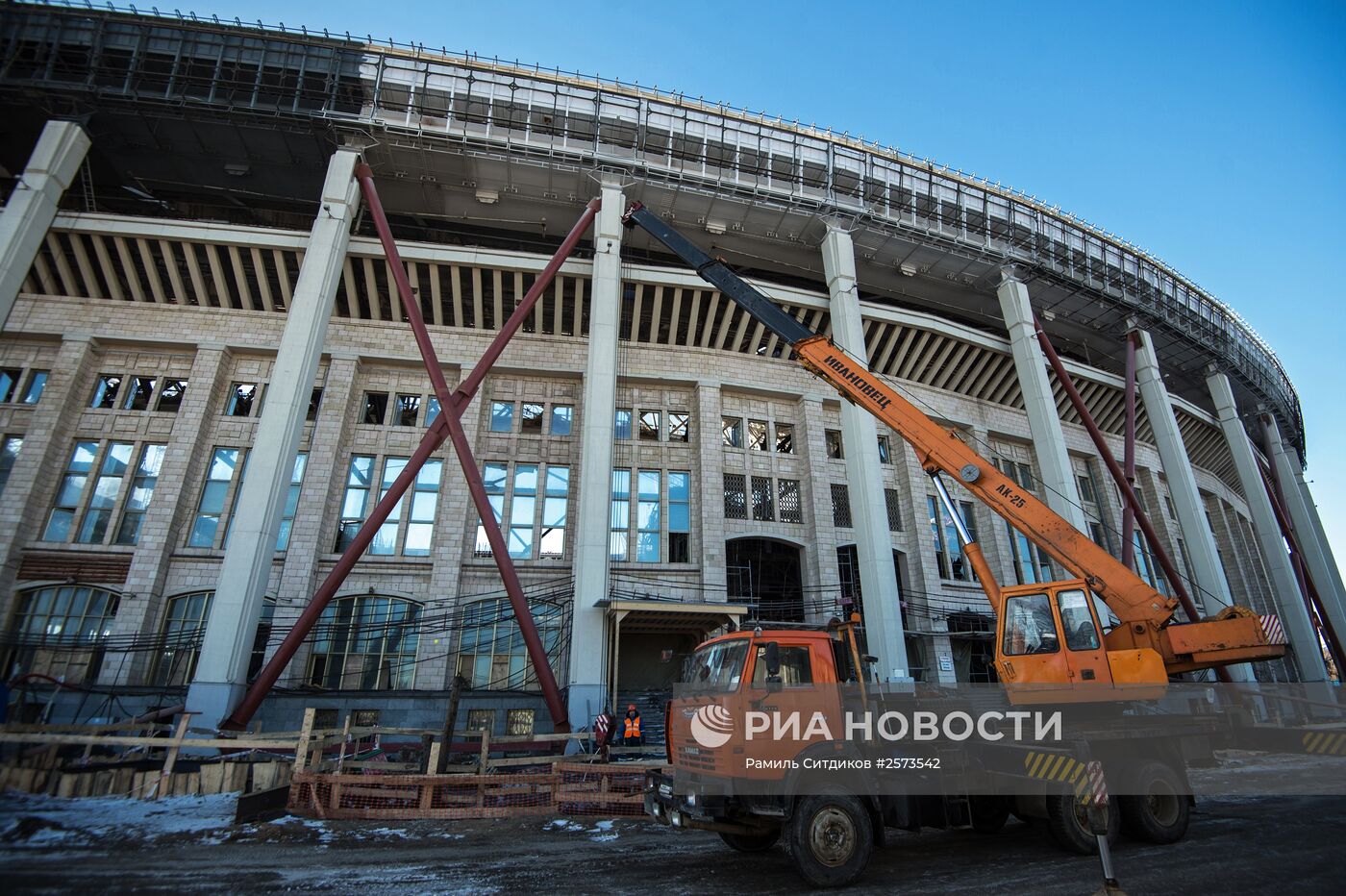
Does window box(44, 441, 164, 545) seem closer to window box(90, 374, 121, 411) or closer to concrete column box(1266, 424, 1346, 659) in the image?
window box(90, 374, 121, 411)

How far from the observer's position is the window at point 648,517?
75.5 feet

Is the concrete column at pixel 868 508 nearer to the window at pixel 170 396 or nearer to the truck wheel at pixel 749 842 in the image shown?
the truck wheel at pixel 749 842

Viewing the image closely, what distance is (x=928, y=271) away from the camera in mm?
27547

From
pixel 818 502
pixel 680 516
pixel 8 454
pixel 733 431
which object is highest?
pixel 733 431

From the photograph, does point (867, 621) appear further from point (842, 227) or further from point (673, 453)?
point (842, 227)

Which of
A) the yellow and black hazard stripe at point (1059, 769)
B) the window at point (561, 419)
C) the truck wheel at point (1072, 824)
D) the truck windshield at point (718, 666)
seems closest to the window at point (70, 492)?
the window at point (561, 419)

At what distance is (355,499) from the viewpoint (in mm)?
22172

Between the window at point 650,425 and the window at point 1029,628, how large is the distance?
16.6 m

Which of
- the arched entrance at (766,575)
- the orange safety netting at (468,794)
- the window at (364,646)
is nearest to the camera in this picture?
the orange safety netting at (468,794)

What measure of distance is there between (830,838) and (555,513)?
17492 mm

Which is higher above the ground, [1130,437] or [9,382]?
[1130,437]

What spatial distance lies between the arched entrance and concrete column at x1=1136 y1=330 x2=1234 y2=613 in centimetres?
1758

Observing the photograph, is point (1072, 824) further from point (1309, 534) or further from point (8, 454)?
point (1309, 534)

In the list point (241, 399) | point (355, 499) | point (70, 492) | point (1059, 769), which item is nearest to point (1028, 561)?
point (1059, 769)
